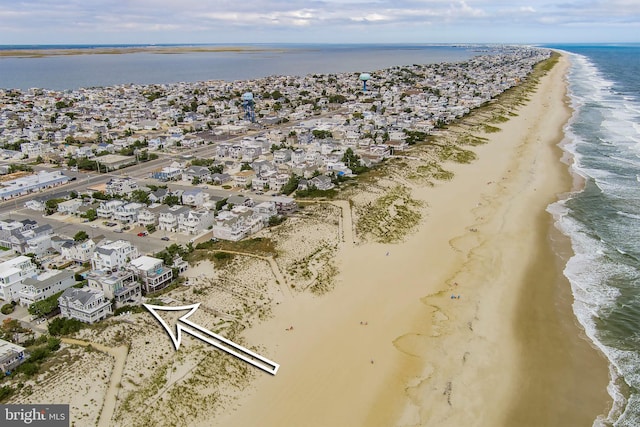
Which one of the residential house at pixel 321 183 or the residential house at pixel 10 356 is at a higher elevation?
the residential house at pixel 10 356

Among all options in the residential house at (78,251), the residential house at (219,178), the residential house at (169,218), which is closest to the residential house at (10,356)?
the residential house at (78,251)

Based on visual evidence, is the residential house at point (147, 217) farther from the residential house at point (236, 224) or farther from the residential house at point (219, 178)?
the residential house at point (219, 178)

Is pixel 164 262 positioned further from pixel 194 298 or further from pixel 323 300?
pixel 323 300

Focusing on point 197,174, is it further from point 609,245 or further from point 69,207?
point 609,245

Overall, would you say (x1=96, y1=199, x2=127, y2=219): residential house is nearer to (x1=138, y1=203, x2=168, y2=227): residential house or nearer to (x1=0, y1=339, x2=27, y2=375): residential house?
(x1=138, y1=203, x2=168, y2=227): residential house

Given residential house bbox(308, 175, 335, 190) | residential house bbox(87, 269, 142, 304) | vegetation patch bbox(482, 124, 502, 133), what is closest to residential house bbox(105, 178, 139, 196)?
residential house bbox(308, 175, 335, 190)

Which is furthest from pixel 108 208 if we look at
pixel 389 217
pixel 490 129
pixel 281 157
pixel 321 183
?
pixel 490 129
